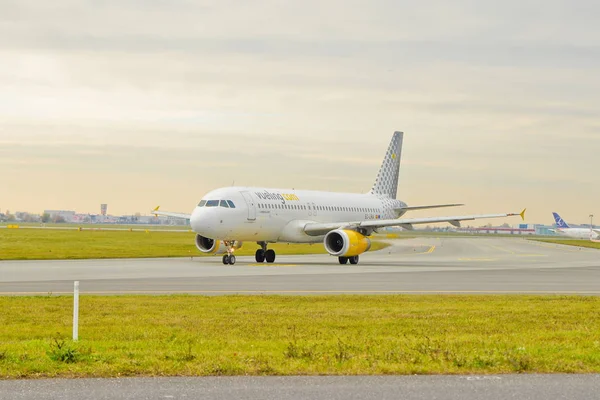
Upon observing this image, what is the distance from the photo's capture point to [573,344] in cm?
1455

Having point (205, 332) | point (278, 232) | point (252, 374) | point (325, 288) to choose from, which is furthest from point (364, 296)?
point (278, 232)

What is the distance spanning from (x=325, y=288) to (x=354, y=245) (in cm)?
1815

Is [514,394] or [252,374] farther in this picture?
[252,374]

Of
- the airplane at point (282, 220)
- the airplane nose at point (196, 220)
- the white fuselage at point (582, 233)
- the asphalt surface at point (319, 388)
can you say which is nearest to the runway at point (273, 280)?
the airplane nose at point (196, 220)

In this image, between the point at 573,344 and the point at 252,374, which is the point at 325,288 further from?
the point at 252,374

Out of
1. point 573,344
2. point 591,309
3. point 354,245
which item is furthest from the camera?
point 354,245

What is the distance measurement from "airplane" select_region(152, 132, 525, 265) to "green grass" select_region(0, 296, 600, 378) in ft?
69.8

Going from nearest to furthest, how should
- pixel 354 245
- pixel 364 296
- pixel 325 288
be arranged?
pixel 364 296
pixel 325 288
pixel 354 245

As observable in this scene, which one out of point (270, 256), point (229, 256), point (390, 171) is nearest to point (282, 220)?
point (270, 256)

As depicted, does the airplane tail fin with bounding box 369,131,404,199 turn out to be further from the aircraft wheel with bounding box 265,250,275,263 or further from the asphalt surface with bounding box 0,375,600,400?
the asphalt surface with bounding box 0,375,600,400

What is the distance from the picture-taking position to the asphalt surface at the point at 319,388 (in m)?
9.94

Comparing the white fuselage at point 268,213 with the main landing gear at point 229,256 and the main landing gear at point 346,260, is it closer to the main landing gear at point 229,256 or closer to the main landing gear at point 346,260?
the main landing gear at point 229,256

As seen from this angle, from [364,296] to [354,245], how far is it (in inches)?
865

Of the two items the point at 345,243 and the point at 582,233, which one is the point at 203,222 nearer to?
the point at 345,243
